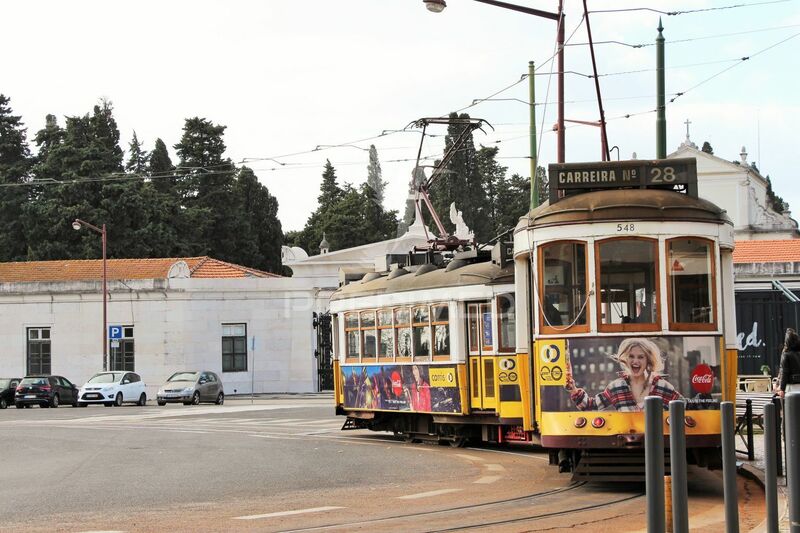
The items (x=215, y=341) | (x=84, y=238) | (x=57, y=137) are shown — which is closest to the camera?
(x=215, y=341)

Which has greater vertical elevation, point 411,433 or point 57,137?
point 57,137

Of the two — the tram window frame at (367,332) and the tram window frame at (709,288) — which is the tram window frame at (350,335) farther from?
the tram window frame at (709,288)

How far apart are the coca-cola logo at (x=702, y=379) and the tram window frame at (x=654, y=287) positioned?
62cm

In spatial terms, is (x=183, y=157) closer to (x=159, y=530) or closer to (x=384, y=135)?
(x=384, y=135)

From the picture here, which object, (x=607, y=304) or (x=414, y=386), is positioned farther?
(x=414, y=386)

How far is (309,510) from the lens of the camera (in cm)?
1300

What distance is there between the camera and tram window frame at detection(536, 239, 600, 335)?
14180 millimetres

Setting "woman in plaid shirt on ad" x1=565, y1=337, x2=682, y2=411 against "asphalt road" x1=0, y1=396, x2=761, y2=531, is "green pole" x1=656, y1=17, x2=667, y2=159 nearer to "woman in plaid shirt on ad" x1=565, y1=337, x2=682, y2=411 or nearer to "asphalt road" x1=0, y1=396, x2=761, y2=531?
"asphalt road" x1=0, y1=396, x2=761, y2=531

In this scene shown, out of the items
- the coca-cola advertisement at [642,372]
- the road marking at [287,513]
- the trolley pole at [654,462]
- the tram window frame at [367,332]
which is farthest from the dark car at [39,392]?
the trolley pole at [654,462]

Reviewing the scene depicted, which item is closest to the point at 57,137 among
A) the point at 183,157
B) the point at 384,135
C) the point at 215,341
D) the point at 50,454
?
the point at 183,157

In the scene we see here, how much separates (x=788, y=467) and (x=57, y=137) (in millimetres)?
77522

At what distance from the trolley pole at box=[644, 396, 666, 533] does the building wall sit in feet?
155

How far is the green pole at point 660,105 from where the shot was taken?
23.6 metres

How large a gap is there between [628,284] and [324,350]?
38921 millimetres
